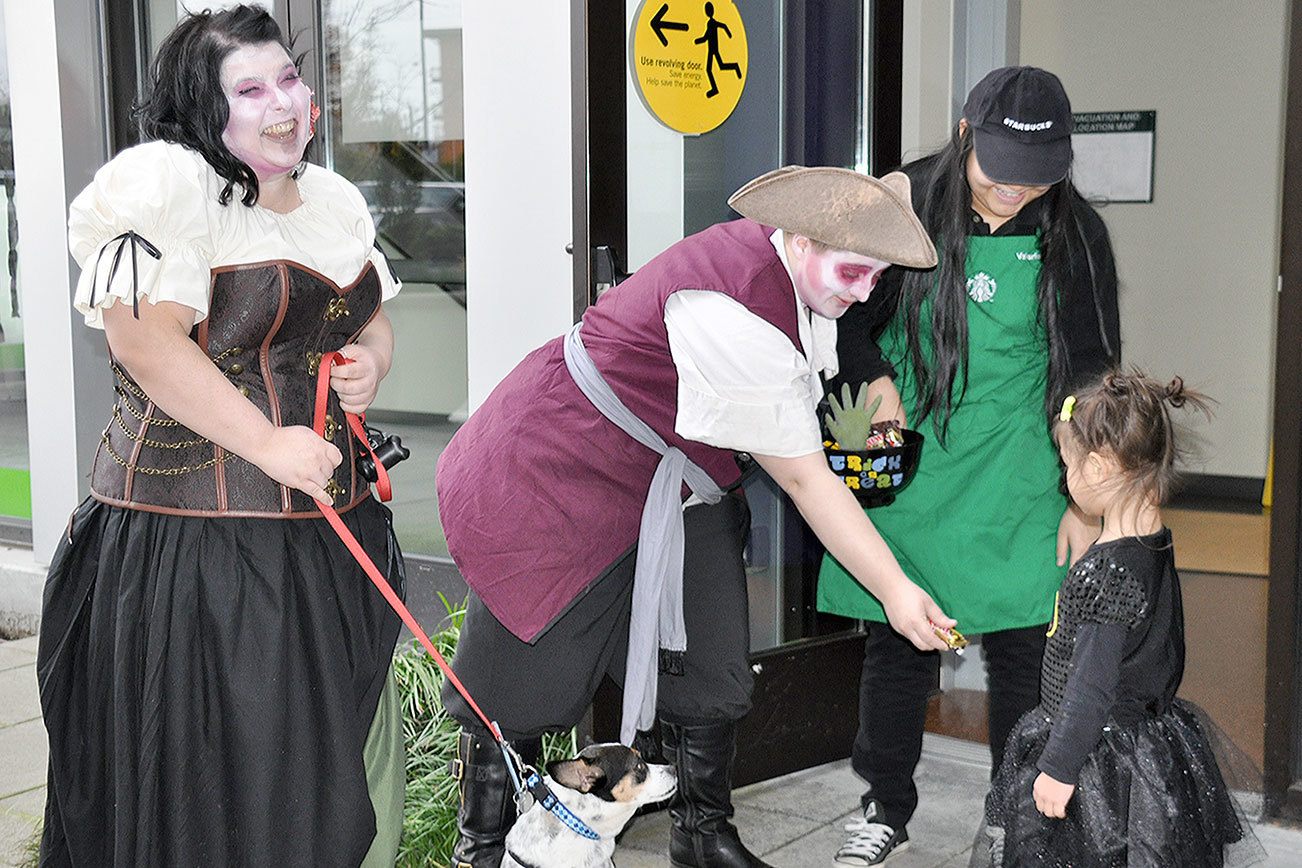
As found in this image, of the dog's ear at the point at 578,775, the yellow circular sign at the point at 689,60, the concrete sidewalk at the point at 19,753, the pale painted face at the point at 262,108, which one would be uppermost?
the yellow circular sign at the point at 689,60

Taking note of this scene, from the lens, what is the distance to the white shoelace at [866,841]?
3104 millimetres

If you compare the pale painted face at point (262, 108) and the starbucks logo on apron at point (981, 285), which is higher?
the pale painted face at point (262, 108)

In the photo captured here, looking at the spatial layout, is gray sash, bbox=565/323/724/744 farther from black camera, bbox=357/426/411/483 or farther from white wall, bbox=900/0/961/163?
white wall, bbox=900/0/961/163

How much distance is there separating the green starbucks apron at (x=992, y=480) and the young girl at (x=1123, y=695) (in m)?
0.36

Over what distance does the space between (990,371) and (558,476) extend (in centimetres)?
92

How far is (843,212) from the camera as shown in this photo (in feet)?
7.00

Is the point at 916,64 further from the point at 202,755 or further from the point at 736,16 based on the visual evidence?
the point at 202,755

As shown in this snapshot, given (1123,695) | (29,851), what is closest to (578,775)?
(1123,695)

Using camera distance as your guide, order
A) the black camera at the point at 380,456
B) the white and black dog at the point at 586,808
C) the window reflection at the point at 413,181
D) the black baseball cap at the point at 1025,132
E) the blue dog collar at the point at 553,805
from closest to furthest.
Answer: the black camera at the point at 380,456 → the blue dog collar at the point at 553,805 → the white and black dog at the point at 586,808 → the black baseball cap at the point at 1025,132 → the window reflection at the point at 413,181

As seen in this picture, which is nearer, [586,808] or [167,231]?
[167,231]

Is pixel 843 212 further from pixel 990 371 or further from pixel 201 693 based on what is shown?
pixel 201 693

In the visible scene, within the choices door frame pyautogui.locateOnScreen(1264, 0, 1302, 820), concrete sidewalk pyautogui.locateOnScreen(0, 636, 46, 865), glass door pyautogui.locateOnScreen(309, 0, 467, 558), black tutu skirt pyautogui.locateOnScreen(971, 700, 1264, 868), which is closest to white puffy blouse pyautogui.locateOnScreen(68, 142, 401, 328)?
black tutu skirt pyautogui.locateOnScreen(971, 700, 1264, 868)

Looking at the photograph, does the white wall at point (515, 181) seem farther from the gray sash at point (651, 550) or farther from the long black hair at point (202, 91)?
the long black hair at point (202, 91)

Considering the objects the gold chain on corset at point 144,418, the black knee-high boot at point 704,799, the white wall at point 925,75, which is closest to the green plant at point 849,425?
the black knee-high boot at point 704,799
